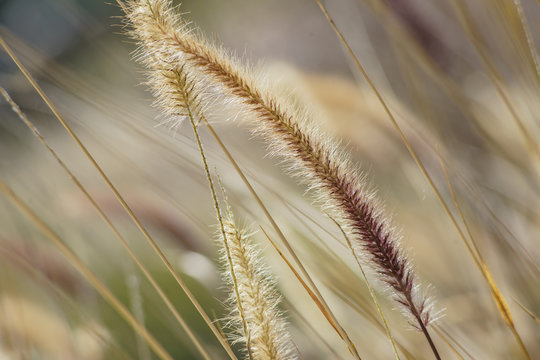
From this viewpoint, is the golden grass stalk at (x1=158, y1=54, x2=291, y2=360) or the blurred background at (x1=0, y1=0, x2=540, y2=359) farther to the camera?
the blurred background at (x1=0, y1=0, x2=540, y2=359)

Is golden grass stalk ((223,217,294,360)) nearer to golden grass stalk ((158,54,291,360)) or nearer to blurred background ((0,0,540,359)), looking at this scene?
golden grass stalk ((158,54,291,360))

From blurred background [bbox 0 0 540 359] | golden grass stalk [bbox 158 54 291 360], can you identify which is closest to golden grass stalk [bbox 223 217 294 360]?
golden grass stalk [bbox 158 54 291 360]

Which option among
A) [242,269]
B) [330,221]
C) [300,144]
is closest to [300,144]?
[300,144]

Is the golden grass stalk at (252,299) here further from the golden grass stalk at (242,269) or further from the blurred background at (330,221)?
the blurred background at (330,221)

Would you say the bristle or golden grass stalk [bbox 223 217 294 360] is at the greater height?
the bristle

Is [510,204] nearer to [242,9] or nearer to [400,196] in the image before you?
[400,196]

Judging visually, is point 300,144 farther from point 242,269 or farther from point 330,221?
point 330,221
